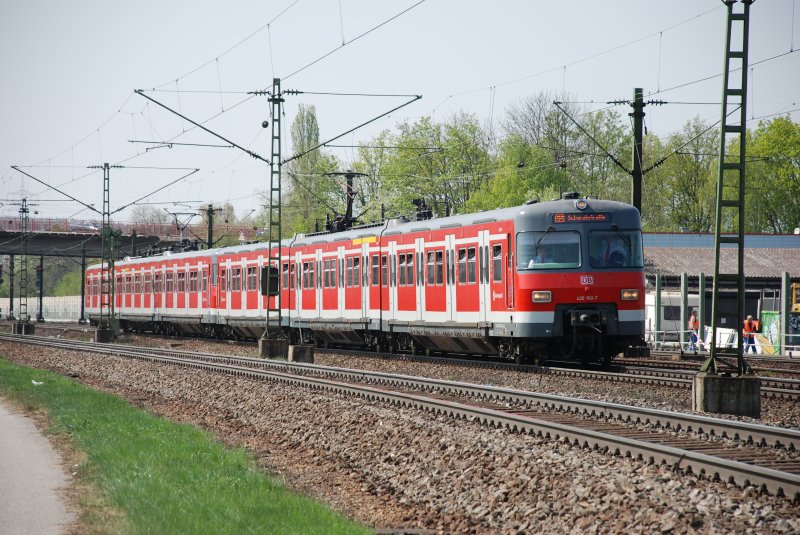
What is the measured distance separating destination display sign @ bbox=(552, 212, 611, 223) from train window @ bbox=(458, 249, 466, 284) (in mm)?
3394

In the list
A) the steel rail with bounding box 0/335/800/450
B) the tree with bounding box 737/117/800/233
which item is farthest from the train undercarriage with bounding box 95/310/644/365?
the tree with bounding box 737/117/800/233

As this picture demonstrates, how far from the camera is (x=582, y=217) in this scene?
2284 cm

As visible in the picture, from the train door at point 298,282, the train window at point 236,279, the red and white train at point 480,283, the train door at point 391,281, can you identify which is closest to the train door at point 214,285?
the train window at point 236,279

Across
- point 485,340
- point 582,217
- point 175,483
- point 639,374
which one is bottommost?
point 175,483

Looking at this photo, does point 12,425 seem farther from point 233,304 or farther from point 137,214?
point 137,214

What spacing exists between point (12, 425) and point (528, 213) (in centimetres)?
1107

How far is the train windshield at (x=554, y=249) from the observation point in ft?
74.6

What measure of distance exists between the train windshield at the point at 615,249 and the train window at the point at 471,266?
3.26 metres

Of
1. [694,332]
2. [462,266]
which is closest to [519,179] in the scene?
[694,332]

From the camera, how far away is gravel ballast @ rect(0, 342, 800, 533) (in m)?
8.70

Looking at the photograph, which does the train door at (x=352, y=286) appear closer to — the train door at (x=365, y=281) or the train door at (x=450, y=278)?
the train door at (x=365, y=281)

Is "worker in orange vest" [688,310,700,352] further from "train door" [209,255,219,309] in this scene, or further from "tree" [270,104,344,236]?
"tree" [270,104,344,236]

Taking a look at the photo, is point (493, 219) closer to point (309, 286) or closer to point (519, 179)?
point (309, 286)

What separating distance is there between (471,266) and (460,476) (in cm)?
1435
